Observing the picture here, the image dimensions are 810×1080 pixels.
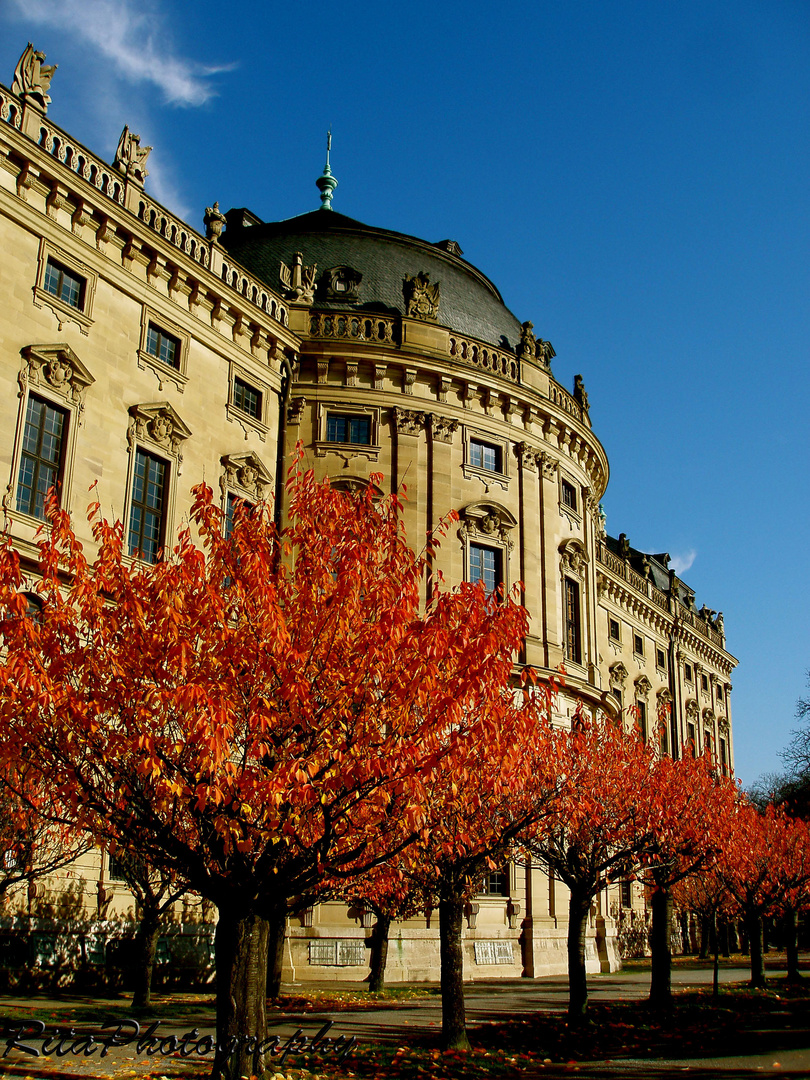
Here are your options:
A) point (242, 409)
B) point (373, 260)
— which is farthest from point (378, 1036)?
point (373, 260)

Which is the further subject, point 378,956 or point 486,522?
point 486,522

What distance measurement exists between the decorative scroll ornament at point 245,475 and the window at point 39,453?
5878mm

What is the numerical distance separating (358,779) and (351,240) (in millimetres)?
29291

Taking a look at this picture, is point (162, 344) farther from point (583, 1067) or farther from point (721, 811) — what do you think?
point (583, 1067)

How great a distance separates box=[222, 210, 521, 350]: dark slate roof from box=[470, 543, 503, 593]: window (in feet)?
25.9

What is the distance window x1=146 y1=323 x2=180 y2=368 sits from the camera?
1112 inches

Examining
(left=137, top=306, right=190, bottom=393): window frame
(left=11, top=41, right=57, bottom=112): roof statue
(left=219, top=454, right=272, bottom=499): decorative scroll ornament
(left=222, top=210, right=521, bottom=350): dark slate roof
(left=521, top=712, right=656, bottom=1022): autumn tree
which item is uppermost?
(left=222, top=210, right=521, bottom=350): dark slate roof

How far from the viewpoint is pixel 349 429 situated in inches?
1339

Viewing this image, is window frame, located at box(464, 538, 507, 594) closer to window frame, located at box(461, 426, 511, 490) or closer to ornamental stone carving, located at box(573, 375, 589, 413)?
window frame, located at box(461, 426, 511, 490)

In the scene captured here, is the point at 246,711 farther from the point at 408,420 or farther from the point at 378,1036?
the point at 408,420

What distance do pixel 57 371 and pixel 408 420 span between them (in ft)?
42.5

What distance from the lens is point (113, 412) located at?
2619 centimetres

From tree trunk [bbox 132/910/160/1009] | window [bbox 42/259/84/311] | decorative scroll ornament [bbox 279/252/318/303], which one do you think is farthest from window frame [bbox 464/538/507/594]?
tree trunk [bbox 132/910/160/1009]

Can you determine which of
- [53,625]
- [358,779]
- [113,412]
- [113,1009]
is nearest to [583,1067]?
[358,779]
